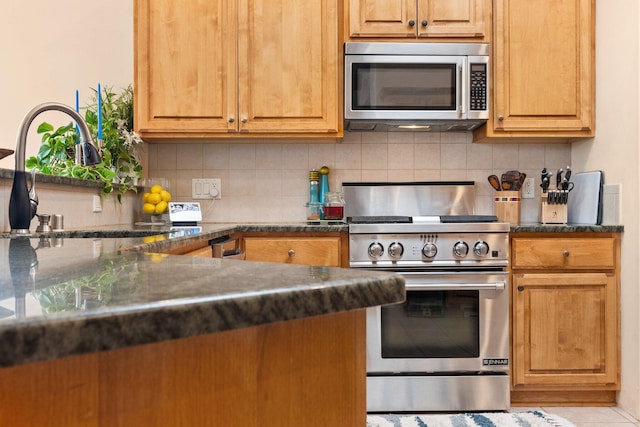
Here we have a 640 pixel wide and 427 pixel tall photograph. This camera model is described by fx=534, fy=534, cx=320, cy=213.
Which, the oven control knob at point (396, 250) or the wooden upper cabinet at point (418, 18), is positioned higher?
the wooden upper cabinet at point (418, 18)

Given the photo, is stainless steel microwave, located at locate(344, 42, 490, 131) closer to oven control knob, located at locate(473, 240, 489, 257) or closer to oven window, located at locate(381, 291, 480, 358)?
oven control knob, located at locate(473, 240, 489, 257)

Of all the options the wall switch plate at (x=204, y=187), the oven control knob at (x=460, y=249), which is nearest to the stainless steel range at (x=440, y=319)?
the oven control knob at (x=460, y=249)

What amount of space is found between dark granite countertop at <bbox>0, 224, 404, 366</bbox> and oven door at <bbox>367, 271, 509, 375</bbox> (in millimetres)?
1849

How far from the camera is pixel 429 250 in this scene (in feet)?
7.77

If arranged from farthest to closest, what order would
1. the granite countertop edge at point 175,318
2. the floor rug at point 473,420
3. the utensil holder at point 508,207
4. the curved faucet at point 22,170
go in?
the utensil holder at point 508,207 < the floor rug at point 473,420 < the curved faucet at point 22,170 < the granite countertop edge at point 175,318

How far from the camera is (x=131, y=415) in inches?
17.3

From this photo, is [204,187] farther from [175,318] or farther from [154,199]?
[175,318]

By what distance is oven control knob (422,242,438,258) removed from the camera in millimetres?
2365

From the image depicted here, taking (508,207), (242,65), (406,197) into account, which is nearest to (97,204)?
(242,65)

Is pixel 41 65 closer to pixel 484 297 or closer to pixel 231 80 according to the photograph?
pixel 231 80

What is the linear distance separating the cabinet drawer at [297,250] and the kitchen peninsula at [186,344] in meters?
1.79

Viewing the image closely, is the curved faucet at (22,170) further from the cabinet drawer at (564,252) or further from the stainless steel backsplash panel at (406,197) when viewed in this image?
the cabinet drawer at (564,252)

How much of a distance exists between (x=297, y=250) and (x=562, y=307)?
1.23 m

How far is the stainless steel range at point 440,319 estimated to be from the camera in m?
2.37
